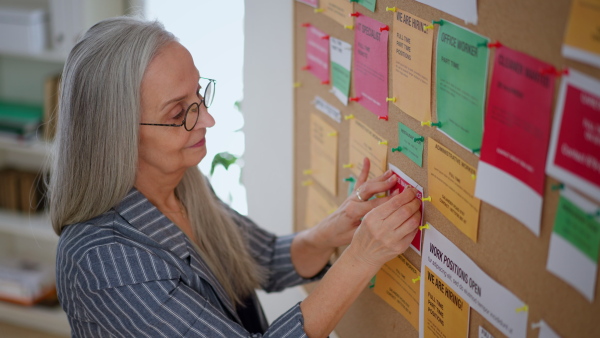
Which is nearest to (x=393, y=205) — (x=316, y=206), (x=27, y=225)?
(x=316, y=206)

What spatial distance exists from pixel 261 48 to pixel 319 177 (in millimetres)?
474

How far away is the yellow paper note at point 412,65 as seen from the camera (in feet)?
3.58

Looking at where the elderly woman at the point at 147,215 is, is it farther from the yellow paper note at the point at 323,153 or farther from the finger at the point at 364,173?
the yellow paper note at the point at 323,153

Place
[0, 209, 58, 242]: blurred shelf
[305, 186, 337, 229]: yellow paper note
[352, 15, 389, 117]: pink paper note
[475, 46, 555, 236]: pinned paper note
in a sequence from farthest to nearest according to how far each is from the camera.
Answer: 1. [0, 209, 58, 242]: blurred shelf
2. [305, 186, 337, 229]: yellow paper note
3. [352, 15, 389, 117]: pink paper note
4. [475, 46, 555, 236]: pinned paper note

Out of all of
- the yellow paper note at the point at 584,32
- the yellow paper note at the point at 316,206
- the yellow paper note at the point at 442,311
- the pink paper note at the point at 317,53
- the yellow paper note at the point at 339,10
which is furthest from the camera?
the yellow paper note at the point at 316,206

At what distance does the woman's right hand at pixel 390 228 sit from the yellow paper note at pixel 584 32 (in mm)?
465

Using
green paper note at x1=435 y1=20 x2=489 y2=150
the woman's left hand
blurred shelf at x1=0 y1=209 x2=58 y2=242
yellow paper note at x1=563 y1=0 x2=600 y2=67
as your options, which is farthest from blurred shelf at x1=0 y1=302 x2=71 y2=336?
yellow paper note at x1=563 y1=0 x2=600 y2=67

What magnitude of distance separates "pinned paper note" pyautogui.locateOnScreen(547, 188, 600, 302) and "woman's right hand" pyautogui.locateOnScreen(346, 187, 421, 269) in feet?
1.15

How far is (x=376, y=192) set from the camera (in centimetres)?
129

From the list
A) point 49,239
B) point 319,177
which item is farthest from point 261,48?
point 49,239

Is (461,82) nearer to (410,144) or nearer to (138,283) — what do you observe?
(410,144)

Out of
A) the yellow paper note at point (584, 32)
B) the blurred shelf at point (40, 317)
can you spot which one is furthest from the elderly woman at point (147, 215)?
the blurred shelf at point (40, 317)

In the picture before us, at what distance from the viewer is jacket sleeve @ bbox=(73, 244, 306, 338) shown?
1260 mm

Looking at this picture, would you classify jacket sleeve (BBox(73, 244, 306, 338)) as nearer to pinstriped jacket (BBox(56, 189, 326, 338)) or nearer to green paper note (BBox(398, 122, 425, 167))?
pinstriped jacket (BBox(56, 189, 326, 338))
